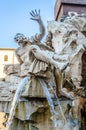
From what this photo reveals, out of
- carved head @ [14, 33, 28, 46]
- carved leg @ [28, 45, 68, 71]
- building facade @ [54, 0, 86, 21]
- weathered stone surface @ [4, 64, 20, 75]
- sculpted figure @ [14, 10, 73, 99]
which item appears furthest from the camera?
building facade @ [54, 0, 86, 21]

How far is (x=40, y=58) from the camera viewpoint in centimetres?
705

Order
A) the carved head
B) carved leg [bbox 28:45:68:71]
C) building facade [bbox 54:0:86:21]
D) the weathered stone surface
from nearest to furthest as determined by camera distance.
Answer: carved leg [bbox 28:45:68:71]
the carved head
the weathered stone surface
building facade [bbox 54:0:86:21]

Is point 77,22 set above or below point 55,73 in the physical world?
above

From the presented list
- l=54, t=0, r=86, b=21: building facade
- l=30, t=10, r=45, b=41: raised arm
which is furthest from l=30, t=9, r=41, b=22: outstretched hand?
l=54, t=0, r=86, b=21: building facade

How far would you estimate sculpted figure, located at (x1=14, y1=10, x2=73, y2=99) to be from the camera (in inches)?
274

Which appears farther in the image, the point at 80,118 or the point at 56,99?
the point at 80,118

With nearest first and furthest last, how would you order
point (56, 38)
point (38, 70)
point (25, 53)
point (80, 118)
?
point (38, 70)
point (25, 53)
point (80, 118)
point (56, 38)

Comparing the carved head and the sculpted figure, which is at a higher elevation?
the carved head

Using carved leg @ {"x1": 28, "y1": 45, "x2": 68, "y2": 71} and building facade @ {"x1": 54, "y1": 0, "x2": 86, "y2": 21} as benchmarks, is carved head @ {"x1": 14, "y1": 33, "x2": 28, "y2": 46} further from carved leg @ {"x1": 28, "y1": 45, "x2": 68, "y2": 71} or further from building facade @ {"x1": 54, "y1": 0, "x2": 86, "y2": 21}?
building facade @ {"x1": 54, "y1": 0, "x2": 86, "y2": 21}

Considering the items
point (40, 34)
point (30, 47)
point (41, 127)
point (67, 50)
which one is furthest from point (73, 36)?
point (41, 127)

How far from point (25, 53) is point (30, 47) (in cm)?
40

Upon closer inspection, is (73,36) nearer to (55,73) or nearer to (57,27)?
(57,27)

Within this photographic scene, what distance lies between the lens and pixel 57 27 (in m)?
9.29

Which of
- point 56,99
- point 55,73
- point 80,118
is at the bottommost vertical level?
point 80,118
